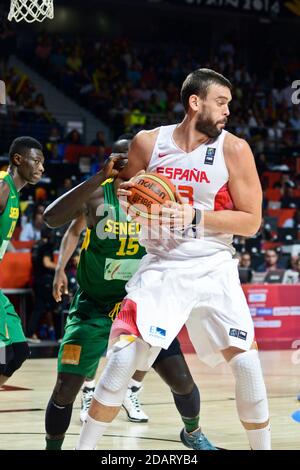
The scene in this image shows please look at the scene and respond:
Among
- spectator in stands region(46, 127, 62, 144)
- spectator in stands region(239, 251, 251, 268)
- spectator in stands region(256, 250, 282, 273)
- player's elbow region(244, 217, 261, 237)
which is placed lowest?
spectator in stands region(256, 250, 282, 273)

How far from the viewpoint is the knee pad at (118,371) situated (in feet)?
15.3

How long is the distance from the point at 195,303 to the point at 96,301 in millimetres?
1316

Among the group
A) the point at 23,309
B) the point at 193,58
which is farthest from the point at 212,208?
the point at 193,58

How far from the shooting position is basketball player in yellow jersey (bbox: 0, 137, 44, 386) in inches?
258

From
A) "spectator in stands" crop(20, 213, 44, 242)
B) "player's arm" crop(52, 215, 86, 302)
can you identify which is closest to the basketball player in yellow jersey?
"player's arm" crop(52, 215, 86, 302)

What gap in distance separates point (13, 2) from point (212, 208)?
4485mm

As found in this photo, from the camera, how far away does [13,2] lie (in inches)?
340

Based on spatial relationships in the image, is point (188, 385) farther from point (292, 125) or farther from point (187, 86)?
point (292, 125)

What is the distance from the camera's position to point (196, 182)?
4879mm

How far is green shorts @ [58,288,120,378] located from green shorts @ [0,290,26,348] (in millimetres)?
704

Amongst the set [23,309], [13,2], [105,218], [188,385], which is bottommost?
[23,309]

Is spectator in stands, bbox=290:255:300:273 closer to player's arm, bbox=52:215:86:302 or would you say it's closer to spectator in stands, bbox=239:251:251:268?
spectator in stands, bbox=239:251:251:268

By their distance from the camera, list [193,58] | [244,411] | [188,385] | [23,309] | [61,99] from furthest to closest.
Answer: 1. [193,58]
2. [61,99]
3. [23,309]
4. [188,385]
5. [244,411]
